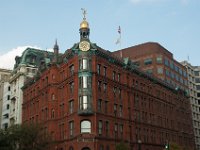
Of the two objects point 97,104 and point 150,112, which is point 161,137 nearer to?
point 150,112

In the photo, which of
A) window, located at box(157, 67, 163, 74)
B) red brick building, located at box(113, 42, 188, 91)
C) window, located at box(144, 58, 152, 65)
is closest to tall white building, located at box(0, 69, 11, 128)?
red brick building, located at box(113, 42, 188, 91)

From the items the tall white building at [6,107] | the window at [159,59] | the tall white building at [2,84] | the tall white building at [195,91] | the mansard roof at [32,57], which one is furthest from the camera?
the tall white building at [195,91]

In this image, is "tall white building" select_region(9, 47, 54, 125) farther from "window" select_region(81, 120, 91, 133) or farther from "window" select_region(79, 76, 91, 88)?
"window" select_region(81, 120, 91, 133)

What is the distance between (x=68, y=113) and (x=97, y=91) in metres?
7.79

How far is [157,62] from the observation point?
124312 millimetres

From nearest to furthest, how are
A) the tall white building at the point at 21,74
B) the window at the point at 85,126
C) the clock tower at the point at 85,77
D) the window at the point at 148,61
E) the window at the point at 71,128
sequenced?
the window at the point at 85,126 < the clock tower at the point at 85,77 < the window at the point at 71,128 < the tall white building at the point at 21,74 < the window at the point at 148,61

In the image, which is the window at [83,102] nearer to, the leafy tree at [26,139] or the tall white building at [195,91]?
the leafy tree at [26,139]

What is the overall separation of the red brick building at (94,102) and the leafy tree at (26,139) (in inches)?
223

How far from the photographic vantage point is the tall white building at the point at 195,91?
5630 inches

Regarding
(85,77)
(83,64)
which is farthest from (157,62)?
(85,77)

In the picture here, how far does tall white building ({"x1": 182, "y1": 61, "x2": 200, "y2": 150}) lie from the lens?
143m

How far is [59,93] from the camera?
7950cm

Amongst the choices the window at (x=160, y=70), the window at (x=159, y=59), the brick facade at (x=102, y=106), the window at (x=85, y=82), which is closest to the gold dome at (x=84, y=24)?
the brick facade at (x=102, y=106)

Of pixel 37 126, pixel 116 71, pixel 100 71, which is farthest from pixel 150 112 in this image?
pixel 37 126
